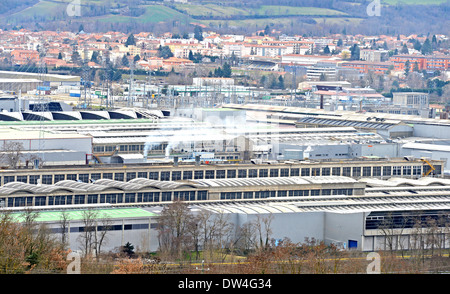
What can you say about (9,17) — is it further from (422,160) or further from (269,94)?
(422,160)

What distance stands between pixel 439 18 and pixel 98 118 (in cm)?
3746

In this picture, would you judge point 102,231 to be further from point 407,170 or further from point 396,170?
point 407,170

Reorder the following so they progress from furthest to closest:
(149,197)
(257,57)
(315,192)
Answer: (257,57), (315,192), (149,197)

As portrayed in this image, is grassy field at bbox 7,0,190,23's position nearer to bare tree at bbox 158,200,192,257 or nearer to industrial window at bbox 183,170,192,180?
industrial window at bbox 183,170,192,180

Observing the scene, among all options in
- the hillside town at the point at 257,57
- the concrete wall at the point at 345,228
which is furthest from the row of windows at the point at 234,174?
the hillside town at the point at 257,57

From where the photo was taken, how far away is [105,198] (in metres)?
13.8

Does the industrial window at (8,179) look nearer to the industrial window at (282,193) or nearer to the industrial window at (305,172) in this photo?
the industrial window at (282,193)

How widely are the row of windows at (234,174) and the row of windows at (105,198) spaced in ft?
4.37

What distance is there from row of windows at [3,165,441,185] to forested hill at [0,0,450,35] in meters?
39.8

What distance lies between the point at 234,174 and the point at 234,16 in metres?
47.7

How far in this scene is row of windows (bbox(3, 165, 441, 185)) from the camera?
1498 centimetres

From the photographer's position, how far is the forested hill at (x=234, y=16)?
58562 millimetres

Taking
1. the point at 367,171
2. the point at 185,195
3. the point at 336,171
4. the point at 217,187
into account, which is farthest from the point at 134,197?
the point at 367,171
